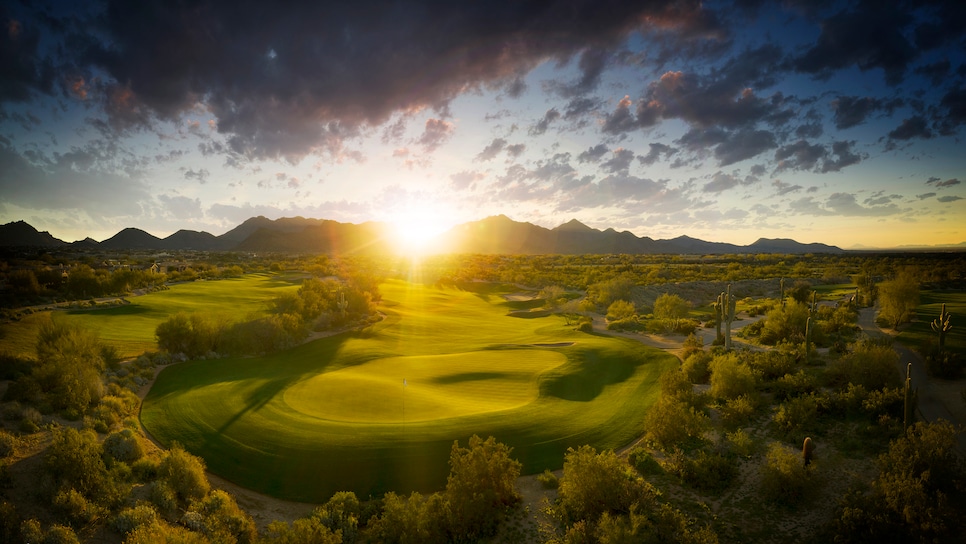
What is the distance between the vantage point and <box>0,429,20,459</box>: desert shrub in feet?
38.5

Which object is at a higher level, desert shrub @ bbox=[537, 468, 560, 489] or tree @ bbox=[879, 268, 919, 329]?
tree @ bbox=[879, 268, 919, 329]

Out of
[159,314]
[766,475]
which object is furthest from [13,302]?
[766,475]

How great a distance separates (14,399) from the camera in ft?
48.5

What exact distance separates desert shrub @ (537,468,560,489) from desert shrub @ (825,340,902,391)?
13724 millimetres

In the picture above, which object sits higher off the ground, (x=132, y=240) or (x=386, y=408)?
(x=132, y=240)

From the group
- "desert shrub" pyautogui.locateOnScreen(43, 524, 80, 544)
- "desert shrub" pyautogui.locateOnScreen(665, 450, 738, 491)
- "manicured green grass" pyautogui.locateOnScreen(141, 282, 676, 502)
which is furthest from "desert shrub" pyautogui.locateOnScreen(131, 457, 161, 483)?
"desert shrub" pyautogui.locateOnScreen(665, 450, 738, 491)

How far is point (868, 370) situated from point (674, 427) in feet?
32.2

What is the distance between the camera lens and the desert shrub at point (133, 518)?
33.4 feet

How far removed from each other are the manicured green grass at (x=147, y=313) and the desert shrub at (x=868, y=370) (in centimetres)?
3790

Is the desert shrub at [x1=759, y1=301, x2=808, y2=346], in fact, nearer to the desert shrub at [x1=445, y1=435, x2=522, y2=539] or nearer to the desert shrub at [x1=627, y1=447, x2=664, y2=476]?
the desert shrub at [x1=627, y1=447, x2=664, y2=476]

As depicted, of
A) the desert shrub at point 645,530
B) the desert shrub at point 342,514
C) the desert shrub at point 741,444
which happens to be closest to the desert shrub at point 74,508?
the desert shrub at point 342,514

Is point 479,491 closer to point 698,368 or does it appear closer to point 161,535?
point 161,535

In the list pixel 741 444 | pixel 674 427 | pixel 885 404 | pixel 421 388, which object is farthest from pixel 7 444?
pixel 885 404

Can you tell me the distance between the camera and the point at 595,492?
11.5m
